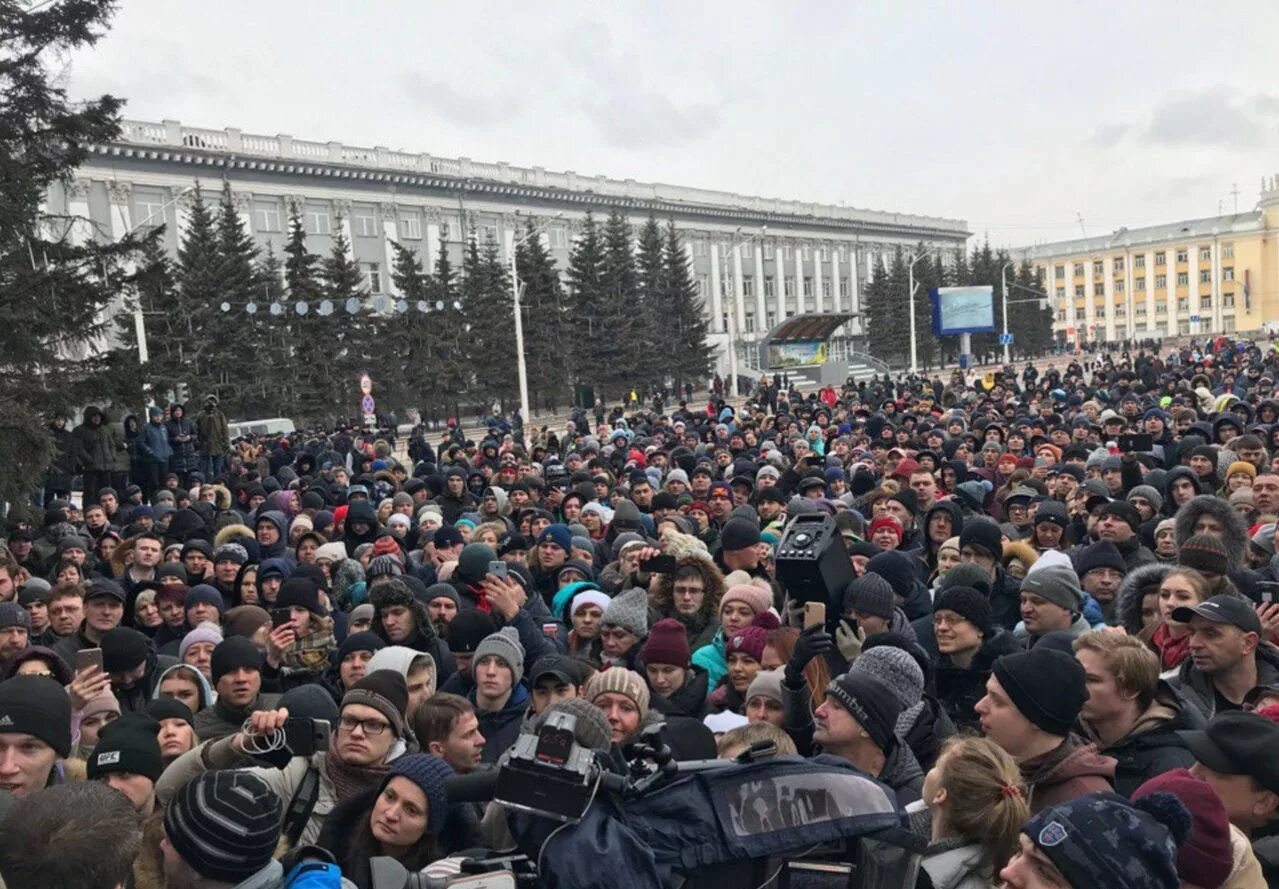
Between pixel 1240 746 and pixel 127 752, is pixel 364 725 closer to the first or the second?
pixel 127 752

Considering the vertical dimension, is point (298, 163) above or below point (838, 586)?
above

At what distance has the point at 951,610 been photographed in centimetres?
529

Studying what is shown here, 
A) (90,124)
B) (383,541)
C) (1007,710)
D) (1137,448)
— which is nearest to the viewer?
(1007,710)

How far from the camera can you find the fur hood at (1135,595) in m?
5.86

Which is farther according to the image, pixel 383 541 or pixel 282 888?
pixel 383 541

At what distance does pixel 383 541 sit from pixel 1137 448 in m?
8.53

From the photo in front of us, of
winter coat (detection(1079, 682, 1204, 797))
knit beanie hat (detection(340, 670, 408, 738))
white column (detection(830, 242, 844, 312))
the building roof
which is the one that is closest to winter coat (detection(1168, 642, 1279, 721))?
winter coat (detection(1079, 682, 1204, 797))

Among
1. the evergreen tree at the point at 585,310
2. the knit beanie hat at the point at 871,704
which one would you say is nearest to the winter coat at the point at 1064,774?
the knit beanie hat at the point at 871,704

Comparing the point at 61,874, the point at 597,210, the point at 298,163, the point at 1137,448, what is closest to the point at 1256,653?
the point at 61,874

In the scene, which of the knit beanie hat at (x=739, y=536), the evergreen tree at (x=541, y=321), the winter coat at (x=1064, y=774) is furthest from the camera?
the evergreen tree at (x=541, y=321)

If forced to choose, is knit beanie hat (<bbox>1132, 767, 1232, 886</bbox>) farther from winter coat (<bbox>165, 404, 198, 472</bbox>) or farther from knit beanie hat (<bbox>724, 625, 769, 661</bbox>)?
winter coat (<bbox>165, 404, 198, 472</bbox>)

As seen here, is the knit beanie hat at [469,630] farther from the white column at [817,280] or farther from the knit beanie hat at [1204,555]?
the white column at [817,280]

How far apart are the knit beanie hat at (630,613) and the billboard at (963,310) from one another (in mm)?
63904

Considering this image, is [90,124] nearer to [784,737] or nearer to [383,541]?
[383,541]
